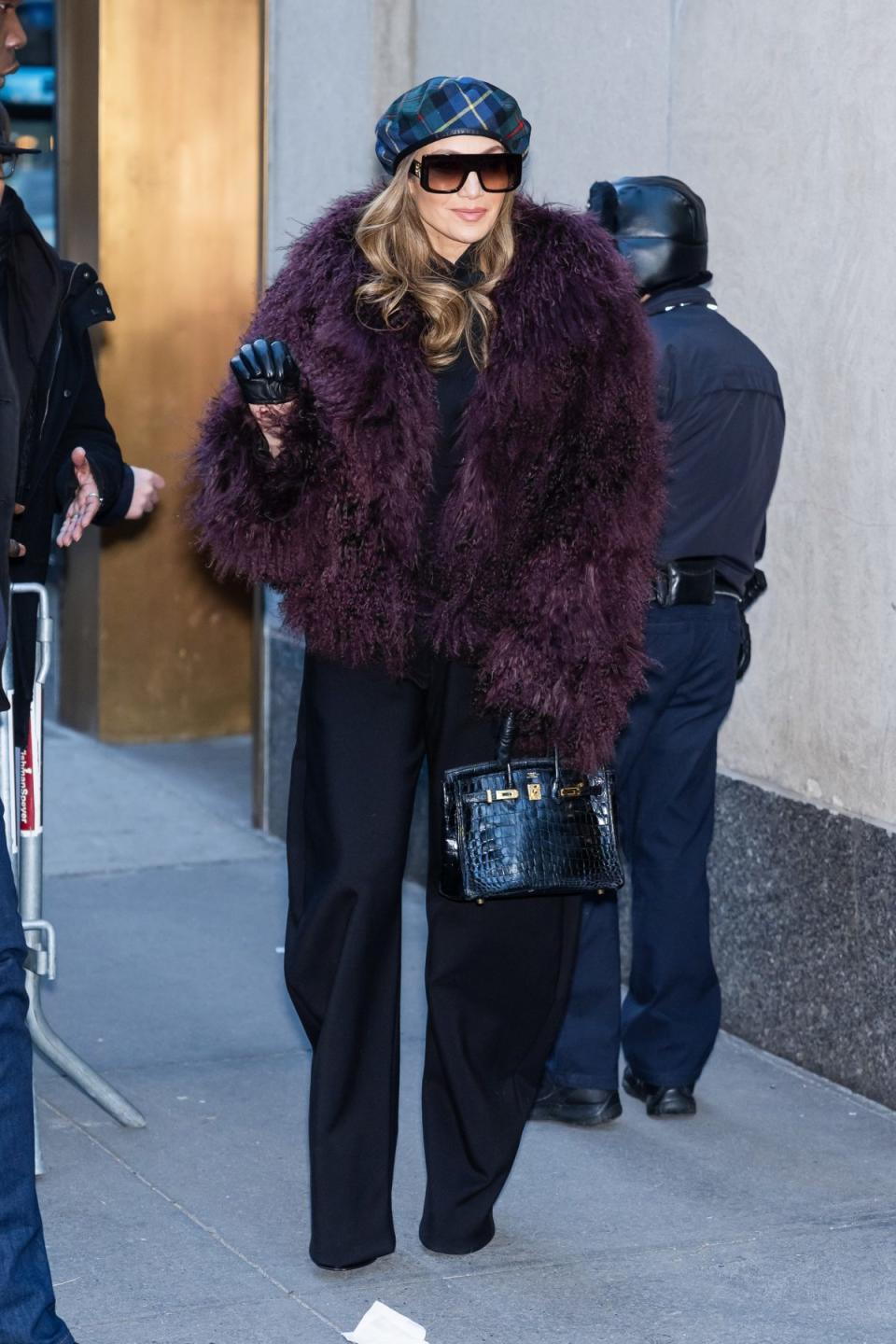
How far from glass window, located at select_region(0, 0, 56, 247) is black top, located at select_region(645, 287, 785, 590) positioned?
12.2 m

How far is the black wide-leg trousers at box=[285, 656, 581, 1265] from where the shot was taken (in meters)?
3.67

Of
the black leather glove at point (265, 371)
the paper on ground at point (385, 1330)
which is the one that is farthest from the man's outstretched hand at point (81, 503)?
the paper on ground at point (385, 1330)

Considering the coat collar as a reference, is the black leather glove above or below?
below

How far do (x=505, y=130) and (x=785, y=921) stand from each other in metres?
2.19

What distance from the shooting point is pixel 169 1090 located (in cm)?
479

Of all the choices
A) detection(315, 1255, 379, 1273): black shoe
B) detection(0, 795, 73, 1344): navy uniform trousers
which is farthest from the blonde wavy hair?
detection(315, 1255, 379, 1273): black shoe

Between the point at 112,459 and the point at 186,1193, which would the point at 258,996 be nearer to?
the point at 186,1193

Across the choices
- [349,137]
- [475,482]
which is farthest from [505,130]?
[349,137]

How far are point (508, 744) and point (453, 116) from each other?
3.45 feet

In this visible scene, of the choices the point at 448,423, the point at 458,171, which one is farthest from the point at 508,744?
the point at 458,171

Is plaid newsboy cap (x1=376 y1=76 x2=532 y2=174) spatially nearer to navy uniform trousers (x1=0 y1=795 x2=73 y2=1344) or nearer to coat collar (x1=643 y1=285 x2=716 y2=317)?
coat collar (x1=643 y1=285 x2=716 y2=317)

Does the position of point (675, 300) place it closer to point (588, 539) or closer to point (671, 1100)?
point (588, 539)

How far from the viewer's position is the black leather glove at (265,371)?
342 centimetres

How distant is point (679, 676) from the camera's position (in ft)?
15.0
